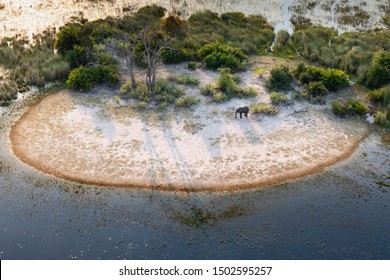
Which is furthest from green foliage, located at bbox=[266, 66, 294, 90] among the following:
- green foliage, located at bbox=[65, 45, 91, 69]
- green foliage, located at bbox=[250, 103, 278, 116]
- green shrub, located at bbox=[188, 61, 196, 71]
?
green foliage, located at bbox=[65, 45, 91, 69]

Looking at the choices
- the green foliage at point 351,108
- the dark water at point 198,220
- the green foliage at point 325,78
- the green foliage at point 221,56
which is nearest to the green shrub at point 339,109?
the green foliage at point 351,108

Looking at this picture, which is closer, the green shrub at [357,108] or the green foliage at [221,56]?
the green shrub at [357,108]

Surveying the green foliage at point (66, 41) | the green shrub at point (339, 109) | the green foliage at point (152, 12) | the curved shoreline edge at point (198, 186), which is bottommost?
the curved shoreline edge at point (198, 186)

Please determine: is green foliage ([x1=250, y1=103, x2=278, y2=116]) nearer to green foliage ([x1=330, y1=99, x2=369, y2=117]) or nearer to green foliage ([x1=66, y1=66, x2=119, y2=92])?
green foliage ([x1=330, y1=99, x2=369, y2=117])

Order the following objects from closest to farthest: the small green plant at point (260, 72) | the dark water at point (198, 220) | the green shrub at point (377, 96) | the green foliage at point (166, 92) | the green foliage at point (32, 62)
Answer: the dark water at point (198, 220) < the green foliage at point (166, 92) < the green shrub at point (377, 96) < the green foliage at point (32, 62) < the small green plant at point (260, 72)

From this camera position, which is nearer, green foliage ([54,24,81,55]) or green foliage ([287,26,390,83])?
green foliage ([287,26,390,83])

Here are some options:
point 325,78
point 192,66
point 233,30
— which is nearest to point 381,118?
point 325,78

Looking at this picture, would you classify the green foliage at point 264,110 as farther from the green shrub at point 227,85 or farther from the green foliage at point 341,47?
the green foliage at point 341,47
